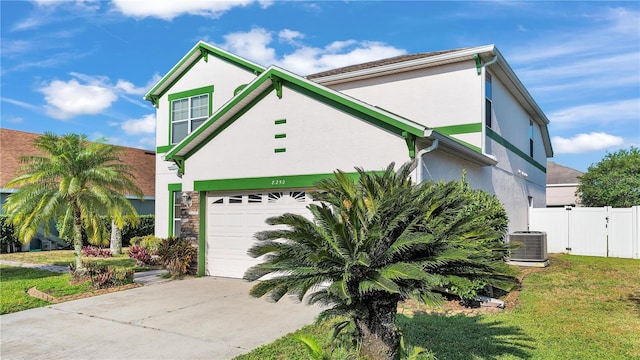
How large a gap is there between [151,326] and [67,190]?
202 inches

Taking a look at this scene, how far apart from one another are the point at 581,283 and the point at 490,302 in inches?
150

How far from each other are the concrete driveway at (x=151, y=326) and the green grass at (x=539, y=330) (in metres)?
0.77

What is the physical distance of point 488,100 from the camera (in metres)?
13.1

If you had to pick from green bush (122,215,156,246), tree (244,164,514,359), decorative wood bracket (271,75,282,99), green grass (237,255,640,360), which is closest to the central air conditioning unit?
green grass (237,255,640,360)

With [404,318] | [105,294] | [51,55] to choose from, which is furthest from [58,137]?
[404,318]

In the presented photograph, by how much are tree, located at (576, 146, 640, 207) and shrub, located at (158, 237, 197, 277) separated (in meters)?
22.5

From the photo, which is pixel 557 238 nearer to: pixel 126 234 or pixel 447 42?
pixel 447 42

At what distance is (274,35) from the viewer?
1429 centimetres

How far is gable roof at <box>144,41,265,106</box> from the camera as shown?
14.8 meters

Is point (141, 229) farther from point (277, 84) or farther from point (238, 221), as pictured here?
point (277, 84)

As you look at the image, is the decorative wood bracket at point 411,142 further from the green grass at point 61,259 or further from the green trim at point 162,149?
the green grass at point 61,259

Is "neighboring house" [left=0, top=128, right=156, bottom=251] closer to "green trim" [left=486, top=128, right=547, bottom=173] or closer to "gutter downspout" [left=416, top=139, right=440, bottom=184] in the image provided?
"gutter downspout" [left=416, top=139, right=440, bottom=184]

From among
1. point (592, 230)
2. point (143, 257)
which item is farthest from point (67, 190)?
point (592, 230)

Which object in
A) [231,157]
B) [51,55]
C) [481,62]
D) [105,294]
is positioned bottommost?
[105,294]
